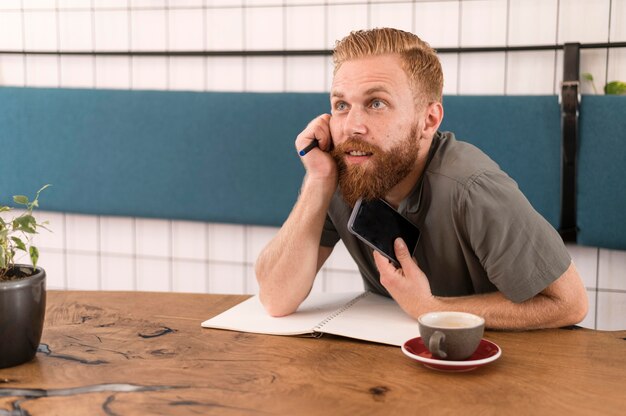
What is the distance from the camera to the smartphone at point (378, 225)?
59.8 inches

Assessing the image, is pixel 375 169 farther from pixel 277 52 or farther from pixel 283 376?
pixel 277 52

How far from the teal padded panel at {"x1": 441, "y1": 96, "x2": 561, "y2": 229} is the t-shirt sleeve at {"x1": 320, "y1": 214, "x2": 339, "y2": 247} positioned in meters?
0.90

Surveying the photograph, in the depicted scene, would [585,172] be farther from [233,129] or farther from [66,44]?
[66,44]

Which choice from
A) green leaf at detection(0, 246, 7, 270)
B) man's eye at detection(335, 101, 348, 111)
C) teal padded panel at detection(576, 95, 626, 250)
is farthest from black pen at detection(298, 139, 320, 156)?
teal padded panel at detection(576, 95, 626, 250)

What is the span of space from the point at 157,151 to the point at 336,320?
5.87 feet

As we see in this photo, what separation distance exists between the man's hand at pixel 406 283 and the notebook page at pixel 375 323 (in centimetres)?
3

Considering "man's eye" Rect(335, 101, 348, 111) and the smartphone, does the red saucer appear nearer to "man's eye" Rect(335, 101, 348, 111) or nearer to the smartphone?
the smartphone

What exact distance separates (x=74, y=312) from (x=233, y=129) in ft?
4.85

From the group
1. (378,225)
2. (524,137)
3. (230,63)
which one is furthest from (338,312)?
(230,63)

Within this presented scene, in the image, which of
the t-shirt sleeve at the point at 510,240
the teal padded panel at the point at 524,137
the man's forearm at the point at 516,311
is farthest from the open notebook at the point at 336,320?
the teal padded panel at the point at 524,137

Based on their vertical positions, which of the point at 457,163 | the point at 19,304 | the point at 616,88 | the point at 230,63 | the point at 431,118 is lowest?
the point at 19,304

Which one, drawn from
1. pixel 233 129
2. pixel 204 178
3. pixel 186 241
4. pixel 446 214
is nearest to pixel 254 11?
pixel 233 129

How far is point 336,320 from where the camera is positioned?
1.50 metres

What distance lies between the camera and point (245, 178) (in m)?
2.99
